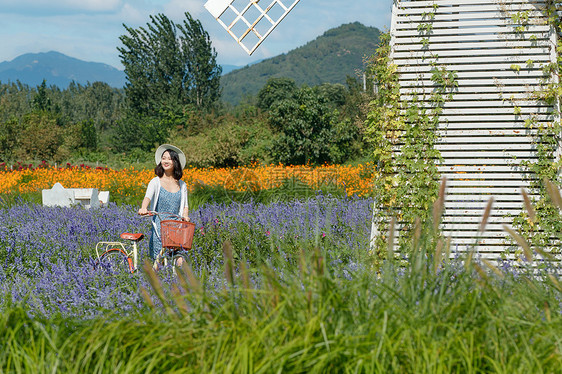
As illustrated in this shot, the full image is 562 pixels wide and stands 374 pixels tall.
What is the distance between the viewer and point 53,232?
6.17 m

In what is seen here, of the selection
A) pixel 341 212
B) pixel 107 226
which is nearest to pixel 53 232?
pixel 107 226

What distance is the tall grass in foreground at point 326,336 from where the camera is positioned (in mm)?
1862

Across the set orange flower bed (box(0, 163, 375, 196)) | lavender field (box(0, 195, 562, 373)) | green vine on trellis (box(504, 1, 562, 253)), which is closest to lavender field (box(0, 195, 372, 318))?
green vine on trellis (box(504, 1, 562, 253))

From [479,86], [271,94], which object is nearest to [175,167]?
[479,86]

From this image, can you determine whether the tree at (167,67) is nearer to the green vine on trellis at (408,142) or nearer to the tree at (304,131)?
the tree at (304,131)

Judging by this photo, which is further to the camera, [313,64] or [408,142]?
[313,64]

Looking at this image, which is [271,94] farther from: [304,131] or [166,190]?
[166,190]

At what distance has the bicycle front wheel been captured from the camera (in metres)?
4.66

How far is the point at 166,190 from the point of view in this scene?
5098 mm

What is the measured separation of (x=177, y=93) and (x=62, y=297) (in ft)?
93.2

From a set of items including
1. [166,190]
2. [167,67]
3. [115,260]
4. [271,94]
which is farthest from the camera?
[271,94]

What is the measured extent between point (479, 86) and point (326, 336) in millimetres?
4137

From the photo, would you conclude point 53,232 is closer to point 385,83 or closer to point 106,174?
point 385,83

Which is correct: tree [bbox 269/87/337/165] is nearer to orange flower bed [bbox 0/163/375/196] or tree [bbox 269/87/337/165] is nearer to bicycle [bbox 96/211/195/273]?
orange flower bed [bbox 0/163/375/196]
